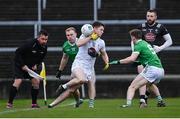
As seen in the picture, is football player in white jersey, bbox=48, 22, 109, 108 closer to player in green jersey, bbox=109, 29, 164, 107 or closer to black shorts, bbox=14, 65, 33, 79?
player in green jersey, bbox=109, 29, 164, 107

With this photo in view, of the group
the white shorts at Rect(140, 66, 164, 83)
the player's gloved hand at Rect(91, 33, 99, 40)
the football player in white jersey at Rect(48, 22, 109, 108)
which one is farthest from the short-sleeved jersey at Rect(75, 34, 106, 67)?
the white shorts at Rect(140, 66, 164, 83)

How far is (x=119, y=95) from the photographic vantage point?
24.1 meters

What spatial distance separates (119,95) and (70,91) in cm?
655

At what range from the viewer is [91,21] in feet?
89.2

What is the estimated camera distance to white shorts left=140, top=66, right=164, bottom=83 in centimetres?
1766

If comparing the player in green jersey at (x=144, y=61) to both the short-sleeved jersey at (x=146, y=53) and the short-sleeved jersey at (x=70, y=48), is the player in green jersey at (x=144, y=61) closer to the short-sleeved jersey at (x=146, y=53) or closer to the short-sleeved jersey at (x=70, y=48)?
the short-sleeved jersey at (x=146, y=53)

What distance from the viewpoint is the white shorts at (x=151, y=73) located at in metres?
17.7

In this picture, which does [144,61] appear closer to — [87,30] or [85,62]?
[85,62]

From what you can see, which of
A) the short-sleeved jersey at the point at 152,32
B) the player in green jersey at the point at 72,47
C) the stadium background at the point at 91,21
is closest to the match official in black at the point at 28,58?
the player in green jersey at the point at 72,47

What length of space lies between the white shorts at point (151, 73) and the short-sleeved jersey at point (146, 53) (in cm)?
10

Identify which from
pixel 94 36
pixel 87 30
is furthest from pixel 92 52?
pixel 87 30

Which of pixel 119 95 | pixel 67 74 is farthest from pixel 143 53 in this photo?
pixel 67 74

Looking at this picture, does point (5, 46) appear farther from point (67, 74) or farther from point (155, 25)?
point (155, 25)

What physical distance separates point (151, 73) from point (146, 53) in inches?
16.5
